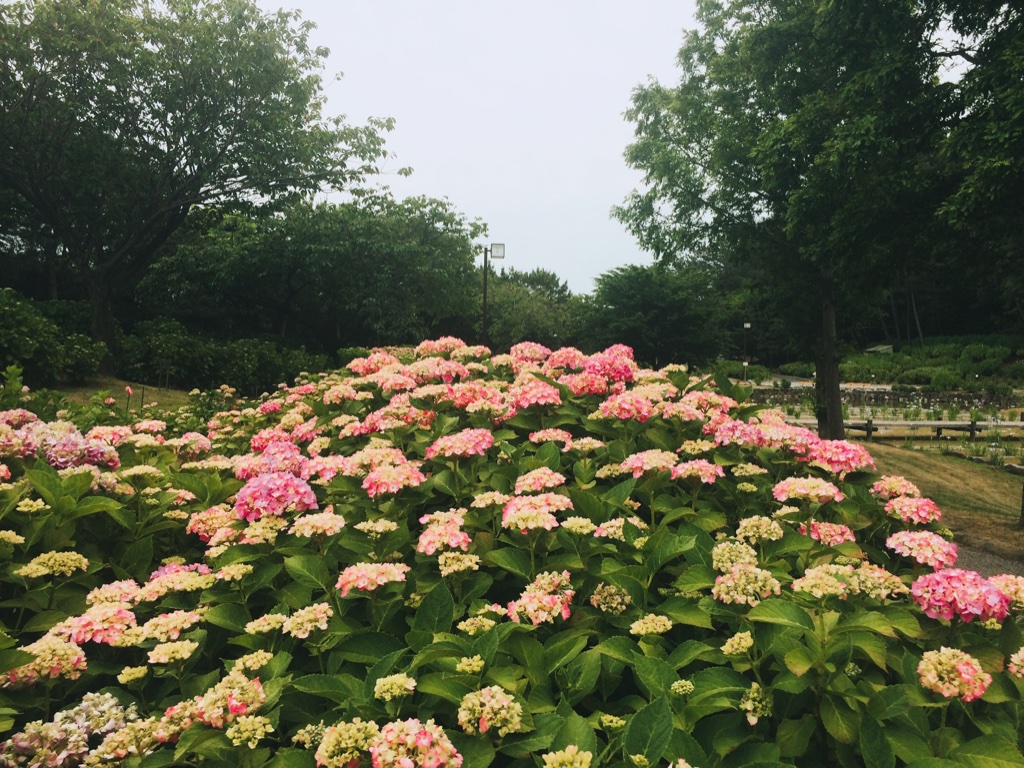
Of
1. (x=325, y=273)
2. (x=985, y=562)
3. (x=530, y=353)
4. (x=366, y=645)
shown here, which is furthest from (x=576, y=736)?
(x=325, y=273)

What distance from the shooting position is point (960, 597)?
1.73m

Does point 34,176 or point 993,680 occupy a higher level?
point 34,176

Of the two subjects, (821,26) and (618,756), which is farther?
(821,26)

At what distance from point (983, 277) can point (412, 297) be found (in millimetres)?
15130

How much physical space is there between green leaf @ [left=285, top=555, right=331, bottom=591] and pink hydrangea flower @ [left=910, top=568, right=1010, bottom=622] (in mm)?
1806

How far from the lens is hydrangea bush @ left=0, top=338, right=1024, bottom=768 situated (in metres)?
1.48

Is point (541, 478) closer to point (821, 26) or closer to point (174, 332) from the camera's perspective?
point (821, 26)

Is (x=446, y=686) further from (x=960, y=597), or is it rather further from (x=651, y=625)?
(x=960, y=597)

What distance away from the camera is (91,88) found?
15688mm

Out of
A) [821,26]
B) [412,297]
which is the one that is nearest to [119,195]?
[412,297]

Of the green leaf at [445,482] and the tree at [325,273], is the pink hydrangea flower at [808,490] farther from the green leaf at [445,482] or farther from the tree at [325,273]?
the tree at [325,273]

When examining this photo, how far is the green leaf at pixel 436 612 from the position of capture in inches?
71.9

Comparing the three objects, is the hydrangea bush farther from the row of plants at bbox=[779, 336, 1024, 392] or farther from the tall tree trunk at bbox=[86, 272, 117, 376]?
the row of plants at bbox=[779, 336, 1024, 392]

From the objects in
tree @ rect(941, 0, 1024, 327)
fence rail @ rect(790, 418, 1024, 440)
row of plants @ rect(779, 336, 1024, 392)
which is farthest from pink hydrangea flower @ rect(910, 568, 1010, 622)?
row of plants @ rect(779, 336, 1024, 392)
